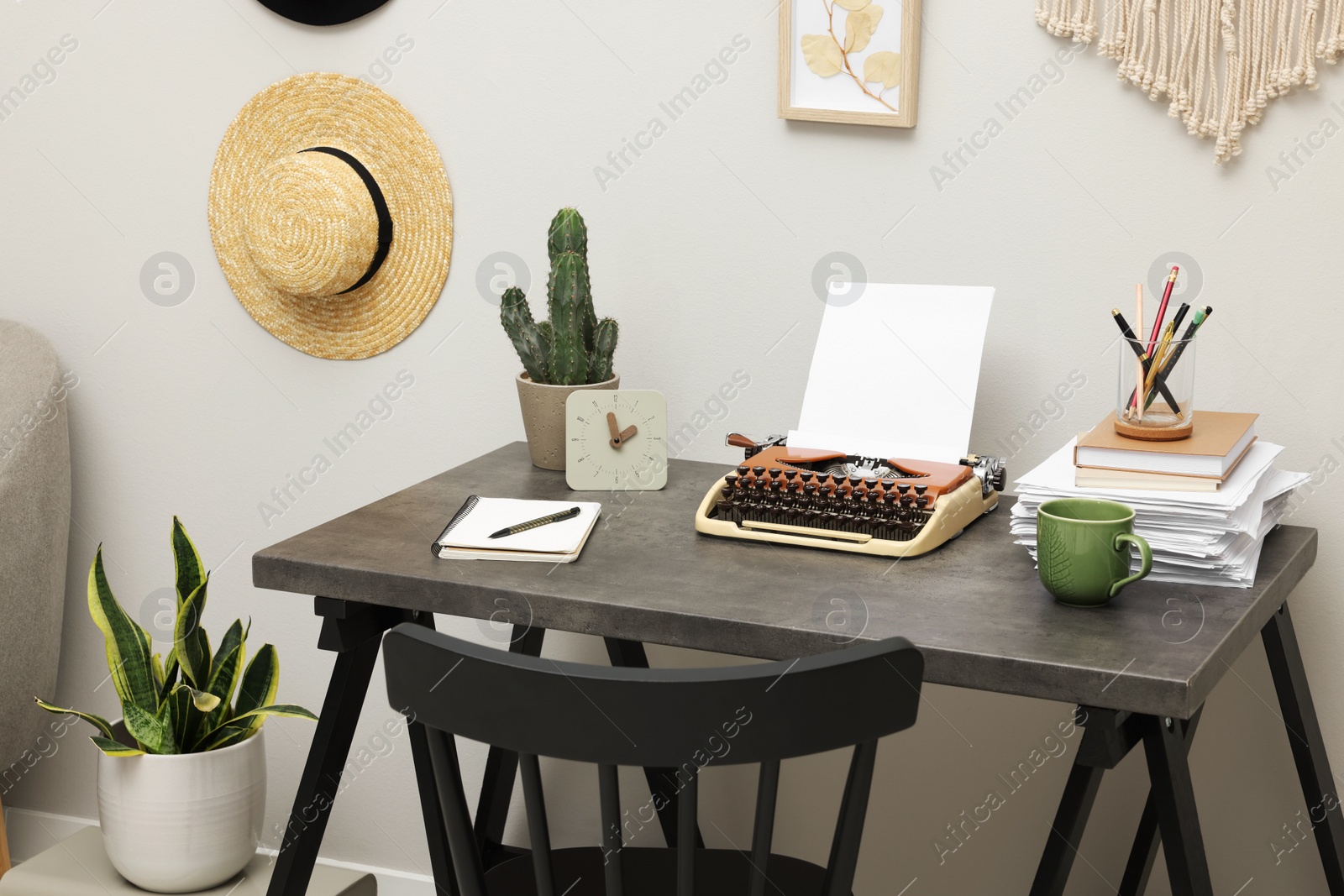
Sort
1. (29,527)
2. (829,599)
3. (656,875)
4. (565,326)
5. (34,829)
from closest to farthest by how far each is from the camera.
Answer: (829,599), (656,875), (565,326), (29,527), (34,829)

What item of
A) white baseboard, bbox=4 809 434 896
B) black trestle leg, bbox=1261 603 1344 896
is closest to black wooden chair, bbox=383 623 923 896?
black trestle leg, bbox=1261 603 1344 896

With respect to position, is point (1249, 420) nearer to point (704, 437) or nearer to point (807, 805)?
point (704, 437)

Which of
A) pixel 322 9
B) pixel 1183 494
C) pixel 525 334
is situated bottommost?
pixel 1183 494

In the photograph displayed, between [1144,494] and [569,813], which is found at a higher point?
[1144,494]

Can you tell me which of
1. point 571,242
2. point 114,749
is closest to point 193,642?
point 114,749

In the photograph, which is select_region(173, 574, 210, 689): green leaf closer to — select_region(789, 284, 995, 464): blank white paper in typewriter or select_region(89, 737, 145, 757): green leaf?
select_region(89, 737, 145, 757): green leaf

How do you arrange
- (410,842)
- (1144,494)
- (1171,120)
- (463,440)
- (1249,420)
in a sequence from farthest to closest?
(410,842) < (463,440) < (1171,120) < (1249,420) < (1144,494)

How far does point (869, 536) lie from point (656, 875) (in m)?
0.43

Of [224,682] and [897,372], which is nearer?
[897,372]

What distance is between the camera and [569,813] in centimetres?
207

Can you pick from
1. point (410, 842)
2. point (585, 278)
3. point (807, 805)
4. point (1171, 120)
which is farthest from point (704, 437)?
point (410, 842)

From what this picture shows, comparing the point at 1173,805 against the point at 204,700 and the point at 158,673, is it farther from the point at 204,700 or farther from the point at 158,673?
the point at 158,673

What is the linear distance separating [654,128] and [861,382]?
0.54 meters

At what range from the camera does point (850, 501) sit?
135cm
